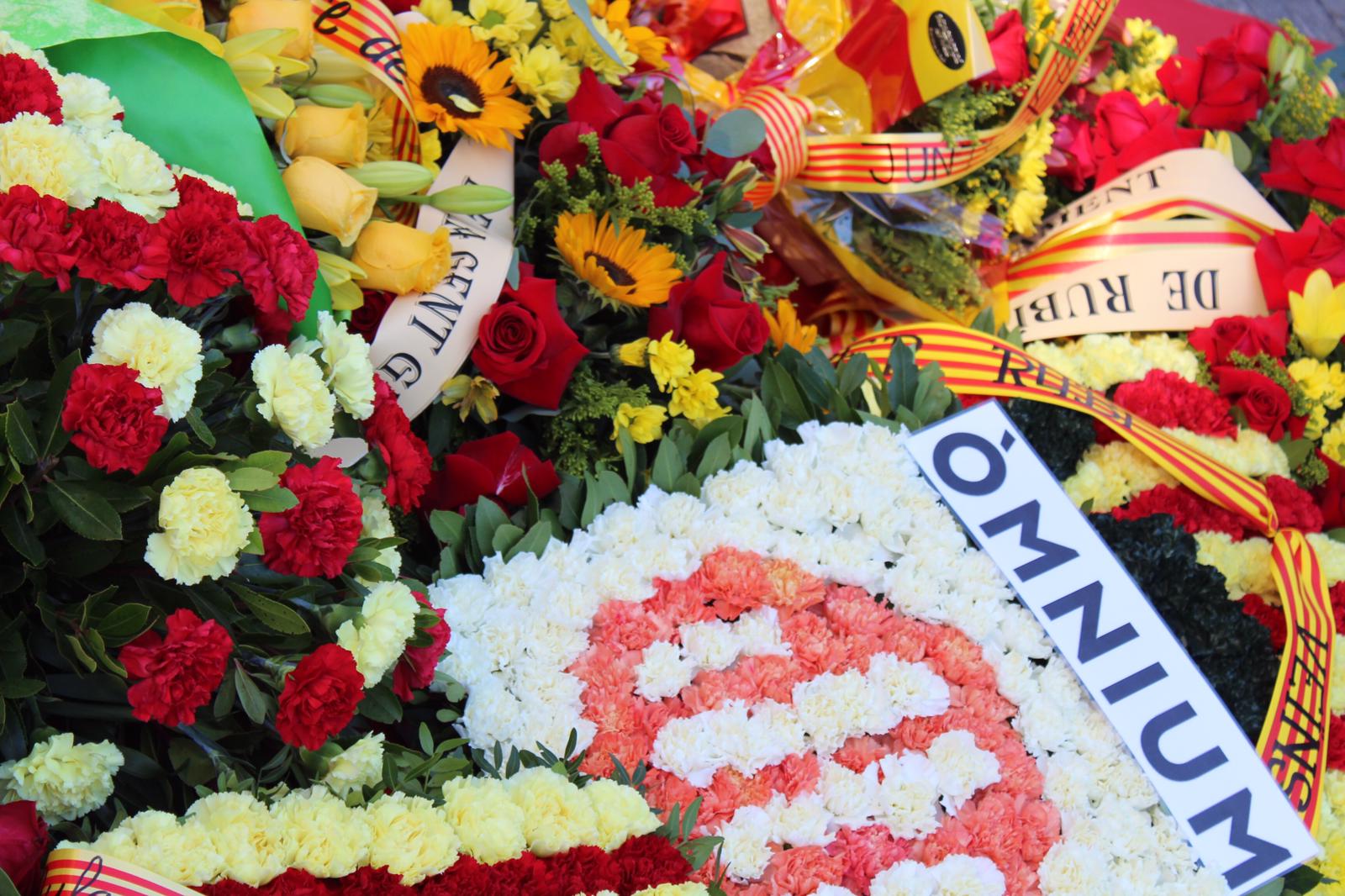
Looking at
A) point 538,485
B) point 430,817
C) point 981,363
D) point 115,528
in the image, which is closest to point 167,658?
point 115,528

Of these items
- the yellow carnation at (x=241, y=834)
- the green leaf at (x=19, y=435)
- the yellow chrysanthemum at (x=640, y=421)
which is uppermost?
the green leaf at (x=19, y=435)

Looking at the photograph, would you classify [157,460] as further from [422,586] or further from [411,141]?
Answer: [411,141]

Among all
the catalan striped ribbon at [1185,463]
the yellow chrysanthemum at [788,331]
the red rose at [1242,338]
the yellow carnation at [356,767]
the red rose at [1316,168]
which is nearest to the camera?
the yellow carnation at [356,767]

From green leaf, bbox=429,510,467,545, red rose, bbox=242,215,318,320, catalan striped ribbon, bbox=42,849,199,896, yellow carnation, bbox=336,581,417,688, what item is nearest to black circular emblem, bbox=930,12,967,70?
green leaf, bbox=429,510,467,545

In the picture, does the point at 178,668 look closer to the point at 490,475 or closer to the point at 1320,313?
the point at 490,475

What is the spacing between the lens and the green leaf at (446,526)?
5.06ft

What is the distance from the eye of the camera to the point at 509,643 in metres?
1.46

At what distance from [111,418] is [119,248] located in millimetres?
158

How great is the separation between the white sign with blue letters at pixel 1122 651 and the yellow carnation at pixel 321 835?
36.1 inches

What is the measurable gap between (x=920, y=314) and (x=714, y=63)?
606 mm

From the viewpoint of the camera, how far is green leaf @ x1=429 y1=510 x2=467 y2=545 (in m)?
1.54

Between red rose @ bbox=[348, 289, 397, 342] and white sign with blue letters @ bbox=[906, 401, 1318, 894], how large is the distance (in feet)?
2.37

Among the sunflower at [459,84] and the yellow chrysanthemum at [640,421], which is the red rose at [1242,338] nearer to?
the yellow chrysanthemum at [640,421]

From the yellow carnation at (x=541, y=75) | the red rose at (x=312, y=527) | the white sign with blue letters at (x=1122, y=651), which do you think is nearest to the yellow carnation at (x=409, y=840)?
the red rose at (x=312, y=527)
